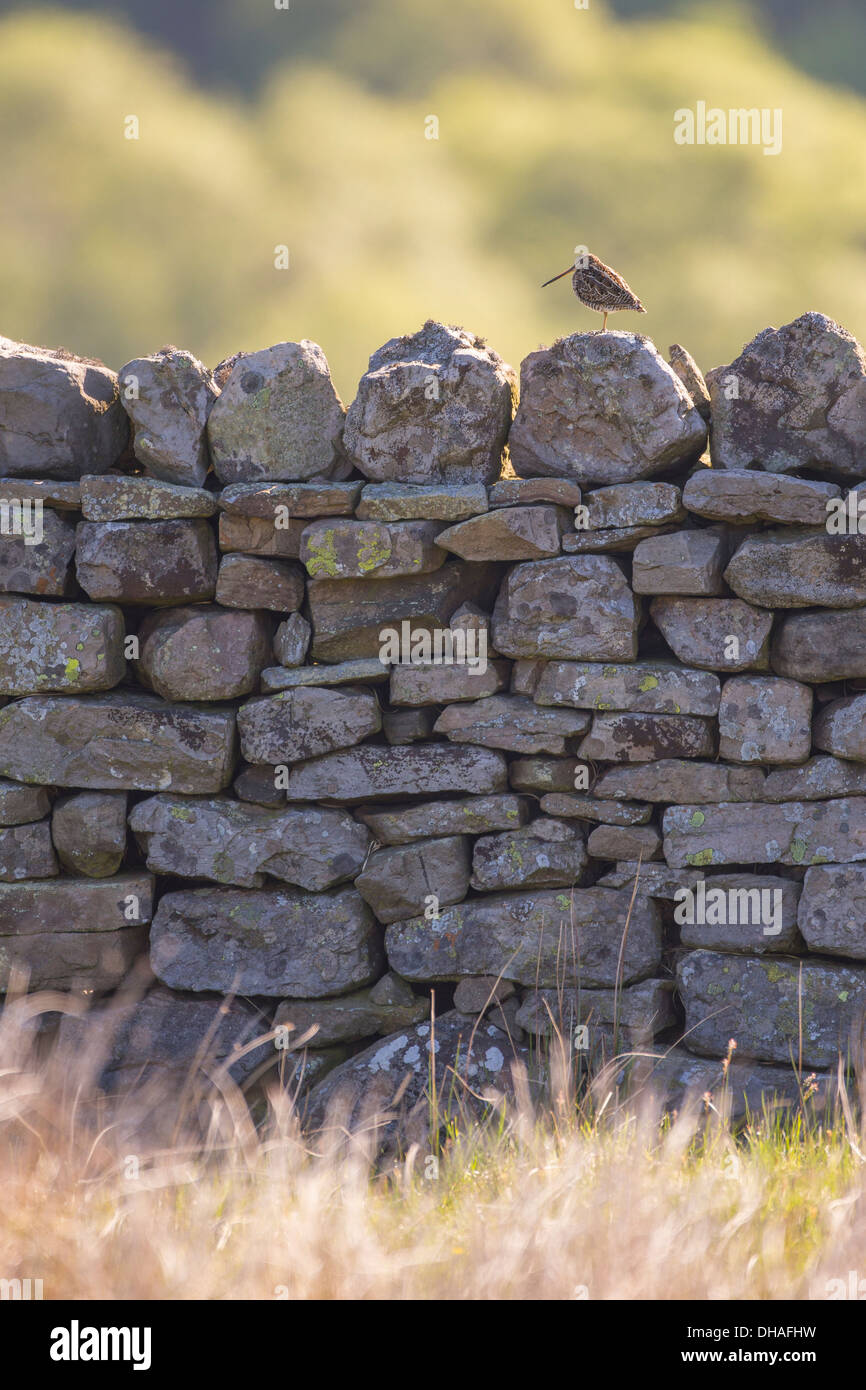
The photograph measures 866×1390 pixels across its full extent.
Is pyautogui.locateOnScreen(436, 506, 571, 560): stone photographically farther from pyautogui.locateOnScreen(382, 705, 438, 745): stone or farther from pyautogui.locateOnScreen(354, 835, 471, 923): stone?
pyautogui.locateOnScreen(354, 835, 471, 923): stone

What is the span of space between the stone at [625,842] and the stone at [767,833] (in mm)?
53

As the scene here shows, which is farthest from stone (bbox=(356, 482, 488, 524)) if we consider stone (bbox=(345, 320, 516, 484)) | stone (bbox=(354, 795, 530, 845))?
stone (bbox=(354, 795, 530, 845))

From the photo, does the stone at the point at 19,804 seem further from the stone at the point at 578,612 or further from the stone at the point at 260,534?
the stone at the point at 578,612

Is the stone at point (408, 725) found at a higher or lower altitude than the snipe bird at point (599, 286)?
lower

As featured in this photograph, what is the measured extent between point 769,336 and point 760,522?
0.72 meters

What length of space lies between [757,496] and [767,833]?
50.0 inches

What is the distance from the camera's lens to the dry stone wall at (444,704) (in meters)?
4.20

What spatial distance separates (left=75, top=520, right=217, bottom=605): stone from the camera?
4469 millimetres

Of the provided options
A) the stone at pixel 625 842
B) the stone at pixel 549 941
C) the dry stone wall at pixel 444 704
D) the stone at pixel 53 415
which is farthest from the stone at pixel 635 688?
the stone at pixel 53 415

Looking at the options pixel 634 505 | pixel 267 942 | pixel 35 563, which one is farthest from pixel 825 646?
pixel 35 563

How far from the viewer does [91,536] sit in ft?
14.7

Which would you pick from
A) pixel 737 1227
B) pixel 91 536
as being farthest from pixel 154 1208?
pixel 91 536

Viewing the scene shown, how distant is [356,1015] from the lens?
4.42m
